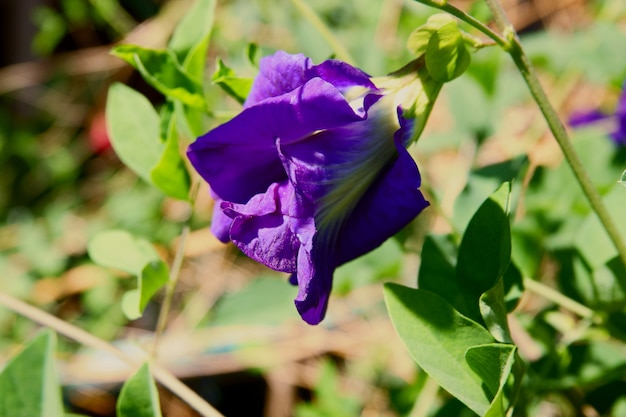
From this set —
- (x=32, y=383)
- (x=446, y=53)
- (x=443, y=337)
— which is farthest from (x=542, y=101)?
(x=32, y=383)

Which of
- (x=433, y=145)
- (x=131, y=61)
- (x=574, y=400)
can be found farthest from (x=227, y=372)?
(x=131, y=61)

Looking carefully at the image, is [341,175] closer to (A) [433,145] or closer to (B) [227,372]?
(A) [433,145]

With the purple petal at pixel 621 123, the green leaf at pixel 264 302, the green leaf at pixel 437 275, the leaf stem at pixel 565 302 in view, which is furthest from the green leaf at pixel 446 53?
the green leaf at pixel 264 302

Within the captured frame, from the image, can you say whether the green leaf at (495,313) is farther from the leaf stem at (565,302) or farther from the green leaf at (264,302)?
the green leaf at (264,302)

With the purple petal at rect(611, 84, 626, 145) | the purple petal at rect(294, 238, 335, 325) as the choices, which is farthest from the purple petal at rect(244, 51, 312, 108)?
the purple petal at rect(611, 84, 626, 145)

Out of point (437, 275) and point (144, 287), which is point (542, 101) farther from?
point (144, 287)
